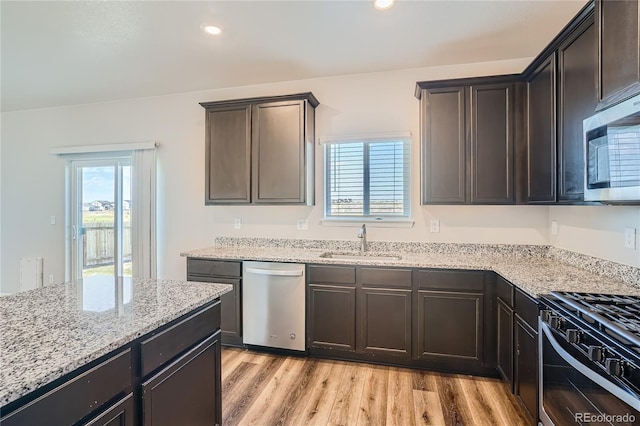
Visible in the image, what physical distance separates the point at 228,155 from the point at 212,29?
1167 mm

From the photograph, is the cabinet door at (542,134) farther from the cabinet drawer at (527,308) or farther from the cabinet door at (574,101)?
the cabinet drawer at (527,308)

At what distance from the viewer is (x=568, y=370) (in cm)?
142

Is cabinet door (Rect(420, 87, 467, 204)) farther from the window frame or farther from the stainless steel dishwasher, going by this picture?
the stainless steel dishwasher

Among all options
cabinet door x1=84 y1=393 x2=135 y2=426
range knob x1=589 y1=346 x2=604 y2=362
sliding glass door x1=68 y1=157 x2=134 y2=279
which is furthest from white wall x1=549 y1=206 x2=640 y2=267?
sliding glass door x1=68 y1=157 x2=134 y2=279

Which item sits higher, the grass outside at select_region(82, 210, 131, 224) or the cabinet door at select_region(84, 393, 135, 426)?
the grass outside at select_region(82, 210, 131, 224)

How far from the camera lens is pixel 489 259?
276cm

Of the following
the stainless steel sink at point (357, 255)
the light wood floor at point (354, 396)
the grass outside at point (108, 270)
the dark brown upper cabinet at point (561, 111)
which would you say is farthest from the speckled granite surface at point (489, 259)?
the grass outside at point (108, 270)

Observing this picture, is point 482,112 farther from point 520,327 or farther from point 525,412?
point 525,412

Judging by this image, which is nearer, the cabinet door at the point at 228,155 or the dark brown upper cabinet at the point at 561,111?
the dark brown upper cabinet at the point at 561,111

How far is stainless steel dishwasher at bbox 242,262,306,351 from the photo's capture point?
2809 millimetres

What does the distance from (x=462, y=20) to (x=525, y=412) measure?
108 inches

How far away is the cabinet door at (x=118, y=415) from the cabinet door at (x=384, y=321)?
6.10 ft

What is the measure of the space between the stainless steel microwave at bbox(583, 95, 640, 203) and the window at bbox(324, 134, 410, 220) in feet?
5.26

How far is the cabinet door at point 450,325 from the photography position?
247 cm
